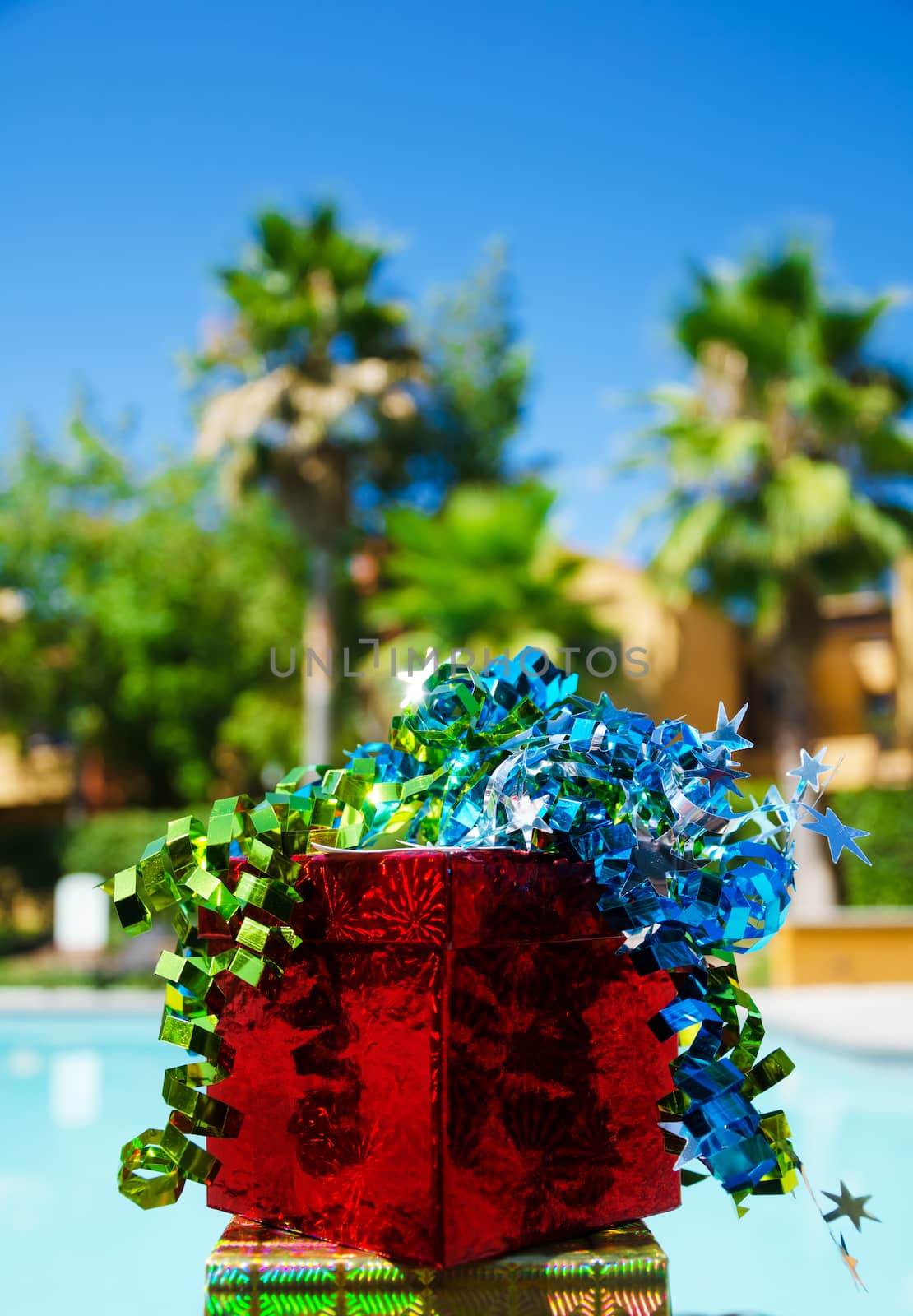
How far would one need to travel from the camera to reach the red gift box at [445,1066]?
1088mm

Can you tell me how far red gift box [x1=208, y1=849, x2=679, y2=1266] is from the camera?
1088mm

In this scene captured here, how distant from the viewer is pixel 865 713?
21078 mm

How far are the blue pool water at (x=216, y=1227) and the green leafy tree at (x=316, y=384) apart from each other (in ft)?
29.8

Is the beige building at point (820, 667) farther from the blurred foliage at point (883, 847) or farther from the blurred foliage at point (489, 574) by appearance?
the blurred foliage at point (883, 847)

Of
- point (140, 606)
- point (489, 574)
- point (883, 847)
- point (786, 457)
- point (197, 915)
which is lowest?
point (883, 847)

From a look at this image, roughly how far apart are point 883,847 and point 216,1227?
11.3m

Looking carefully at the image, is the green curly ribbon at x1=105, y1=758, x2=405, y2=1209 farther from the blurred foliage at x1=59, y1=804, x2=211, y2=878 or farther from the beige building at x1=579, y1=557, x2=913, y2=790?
the blurred foliage at x1=59, y1=804, x2=211, y2=878

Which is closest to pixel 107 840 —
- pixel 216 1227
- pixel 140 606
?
pixel 140 606

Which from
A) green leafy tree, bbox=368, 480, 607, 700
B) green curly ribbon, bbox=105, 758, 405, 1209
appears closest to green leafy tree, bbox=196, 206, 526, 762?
green leafy tree, bbox=368, 480, 607, 700

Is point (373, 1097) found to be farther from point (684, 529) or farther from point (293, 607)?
point (293, 607)

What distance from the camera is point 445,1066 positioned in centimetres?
108

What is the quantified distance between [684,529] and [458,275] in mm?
13339

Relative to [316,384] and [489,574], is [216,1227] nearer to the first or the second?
[489,574]

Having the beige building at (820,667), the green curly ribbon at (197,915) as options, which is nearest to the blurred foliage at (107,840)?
the beige building at (820,667)
